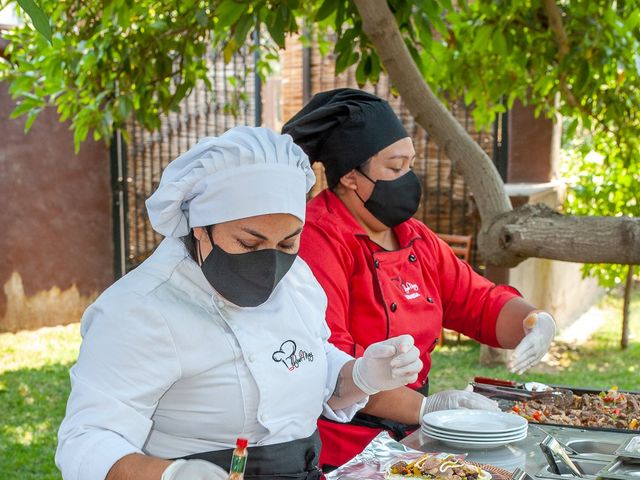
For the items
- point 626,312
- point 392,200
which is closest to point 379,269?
point 392,200

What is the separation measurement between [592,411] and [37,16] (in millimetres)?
1712

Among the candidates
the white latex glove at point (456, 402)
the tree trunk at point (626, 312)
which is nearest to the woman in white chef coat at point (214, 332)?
the white latex glove at point (456, 402)

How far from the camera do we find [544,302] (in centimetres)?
771

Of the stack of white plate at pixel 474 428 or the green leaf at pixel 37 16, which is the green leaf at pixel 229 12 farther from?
the green leaf at pixel 37 16

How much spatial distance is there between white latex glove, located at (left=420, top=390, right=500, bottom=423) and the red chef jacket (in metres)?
0.21

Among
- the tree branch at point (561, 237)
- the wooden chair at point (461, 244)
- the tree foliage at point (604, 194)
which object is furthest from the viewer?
the wooden chair at point (461, 244)

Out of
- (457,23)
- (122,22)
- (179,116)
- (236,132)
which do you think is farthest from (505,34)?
(179,116)

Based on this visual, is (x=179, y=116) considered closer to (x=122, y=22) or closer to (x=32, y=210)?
(x=32, y=210)

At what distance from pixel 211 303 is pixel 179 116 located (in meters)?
6.72

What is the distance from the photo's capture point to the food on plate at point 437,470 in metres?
1.79

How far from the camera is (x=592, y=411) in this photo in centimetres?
240

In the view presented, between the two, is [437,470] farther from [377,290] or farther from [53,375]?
[53,375]

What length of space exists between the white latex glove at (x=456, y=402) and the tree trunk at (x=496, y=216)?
37.2 inches

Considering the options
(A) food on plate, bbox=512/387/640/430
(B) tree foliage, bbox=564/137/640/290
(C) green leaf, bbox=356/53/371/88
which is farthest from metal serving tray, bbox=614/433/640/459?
(B) tree foliage, bbox=564/137/640/290
